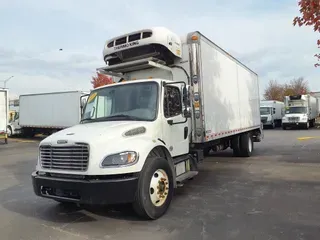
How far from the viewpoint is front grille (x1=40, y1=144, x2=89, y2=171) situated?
481cm

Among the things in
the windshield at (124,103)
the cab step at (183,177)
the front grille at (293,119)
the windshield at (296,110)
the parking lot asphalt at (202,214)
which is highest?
the windshield at (296,110)

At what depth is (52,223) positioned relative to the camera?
520 centimetres

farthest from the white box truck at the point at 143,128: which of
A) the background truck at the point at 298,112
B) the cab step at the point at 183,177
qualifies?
the background truck at the point at 298,112

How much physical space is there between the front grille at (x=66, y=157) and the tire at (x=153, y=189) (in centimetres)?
94

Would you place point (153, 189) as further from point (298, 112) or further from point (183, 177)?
point (298, 112)

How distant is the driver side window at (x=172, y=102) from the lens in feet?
19.8

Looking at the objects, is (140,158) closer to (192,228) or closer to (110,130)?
(110,130)

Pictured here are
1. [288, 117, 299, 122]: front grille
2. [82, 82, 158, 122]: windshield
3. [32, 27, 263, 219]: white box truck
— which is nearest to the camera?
[32, 27, 263, 219]: white box truck

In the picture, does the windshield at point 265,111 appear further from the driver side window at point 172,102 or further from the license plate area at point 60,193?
the license plate area at point 60,193

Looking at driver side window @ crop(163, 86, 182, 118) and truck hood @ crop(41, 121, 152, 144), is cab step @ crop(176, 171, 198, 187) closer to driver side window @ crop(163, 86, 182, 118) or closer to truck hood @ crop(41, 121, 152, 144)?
driver side window @ crop(163, 86, 182, 118)

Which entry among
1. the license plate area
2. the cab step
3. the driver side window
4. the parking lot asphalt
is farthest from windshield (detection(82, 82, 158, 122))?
the parking lot asphalt

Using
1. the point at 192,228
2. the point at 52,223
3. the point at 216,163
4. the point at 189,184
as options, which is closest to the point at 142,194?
the point at 192,228

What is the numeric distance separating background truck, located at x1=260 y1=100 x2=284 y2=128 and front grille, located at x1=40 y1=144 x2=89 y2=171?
105 ft

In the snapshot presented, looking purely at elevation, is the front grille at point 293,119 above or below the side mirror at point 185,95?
above
